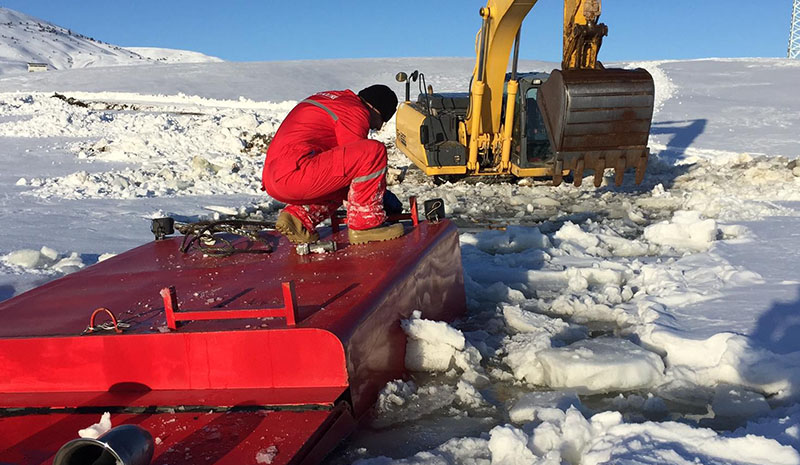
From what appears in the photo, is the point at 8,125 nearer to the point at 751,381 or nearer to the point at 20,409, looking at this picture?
the point at 20,409

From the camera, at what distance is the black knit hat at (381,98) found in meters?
3.67

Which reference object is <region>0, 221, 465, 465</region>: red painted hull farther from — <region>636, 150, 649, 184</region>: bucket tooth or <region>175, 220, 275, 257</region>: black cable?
<region>636, 150, 649, 184</region>: bucket tooth

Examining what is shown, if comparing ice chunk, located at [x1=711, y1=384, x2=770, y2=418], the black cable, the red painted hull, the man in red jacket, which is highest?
the man in red jacket

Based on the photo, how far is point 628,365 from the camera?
2789 millimetres

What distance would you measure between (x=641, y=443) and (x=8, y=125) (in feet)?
49.8

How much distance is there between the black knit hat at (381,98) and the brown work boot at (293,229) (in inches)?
27.4

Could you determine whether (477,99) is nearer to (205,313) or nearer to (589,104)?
(589,104)

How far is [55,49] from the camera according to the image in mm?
69688

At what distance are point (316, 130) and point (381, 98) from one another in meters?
0.38

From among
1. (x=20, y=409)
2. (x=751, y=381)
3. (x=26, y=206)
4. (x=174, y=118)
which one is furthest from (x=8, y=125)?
(x=751, y=381)

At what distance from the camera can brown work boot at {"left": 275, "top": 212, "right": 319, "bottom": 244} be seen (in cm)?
362

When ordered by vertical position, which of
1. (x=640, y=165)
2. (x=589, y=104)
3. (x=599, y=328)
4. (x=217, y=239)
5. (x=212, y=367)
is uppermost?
(x=589, y=104)

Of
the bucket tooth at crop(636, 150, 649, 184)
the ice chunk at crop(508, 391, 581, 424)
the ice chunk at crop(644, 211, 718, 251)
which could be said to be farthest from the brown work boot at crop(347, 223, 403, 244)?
the bucket tooth at crop(636, 150, 649, 184)

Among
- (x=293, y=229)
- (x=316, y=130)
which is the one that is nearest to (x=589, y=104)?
(x=316, y=130)
